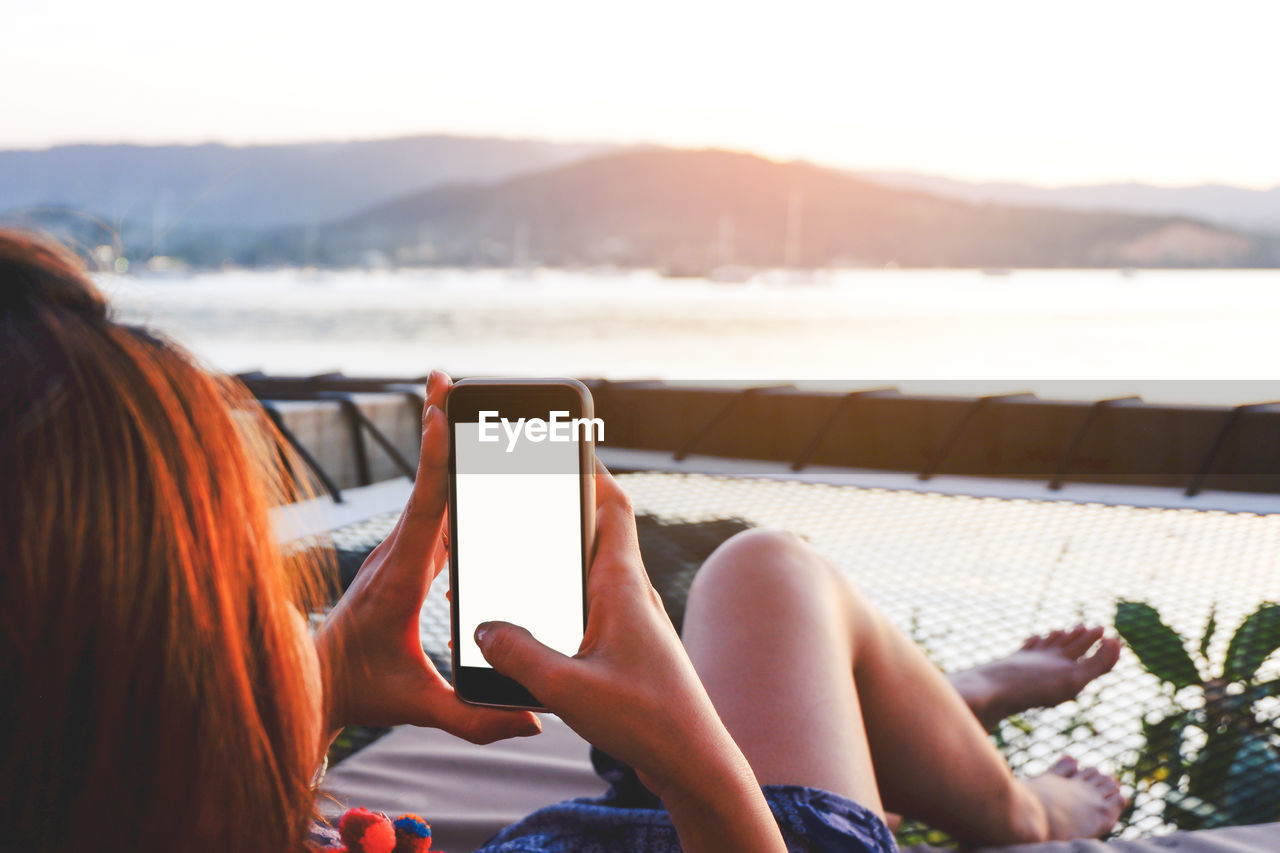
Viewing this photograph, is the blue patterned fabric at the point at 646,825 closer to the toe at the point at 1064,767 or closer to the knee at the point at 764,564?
the knee at the point at 764,564

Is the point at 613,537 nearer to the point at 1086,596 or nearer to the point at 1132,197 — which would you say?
the point at 1086,596

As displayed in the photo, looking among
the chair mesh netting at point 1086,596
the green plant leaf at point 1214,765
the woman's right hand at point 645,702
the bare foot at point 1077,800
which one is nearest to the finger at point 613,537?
the woman's right hand at point 645,702

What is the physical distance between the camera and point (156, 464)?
0.38m

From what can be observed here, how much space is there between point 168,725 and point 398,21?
16.4 feet

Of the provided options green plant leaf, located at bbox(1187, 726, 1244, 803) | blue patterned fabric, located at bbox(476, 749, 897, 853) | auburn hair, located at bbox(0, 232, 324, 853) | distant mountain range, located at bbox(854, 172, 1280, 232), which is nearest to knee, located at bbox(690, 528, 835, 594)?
blue patterned fabric, located at bbox(476, 749, 897, 853)

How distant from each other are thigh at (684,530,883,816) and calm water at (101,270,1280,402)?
0.61 metres

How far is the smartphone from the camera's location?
575 mm

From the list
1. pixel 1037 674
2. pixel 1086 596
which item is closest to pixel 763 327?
pixel 1086 596

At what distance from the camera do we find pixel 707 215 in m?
14.3

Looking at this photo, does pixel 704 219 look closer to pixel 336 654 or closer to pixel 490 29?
pixel 490 29

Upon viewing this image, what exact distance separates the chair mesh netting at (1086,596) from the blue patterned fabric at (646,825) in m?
0.38

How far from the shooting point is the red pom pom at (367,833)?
620mm

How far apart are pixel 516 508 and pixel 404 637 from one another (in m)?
0.14

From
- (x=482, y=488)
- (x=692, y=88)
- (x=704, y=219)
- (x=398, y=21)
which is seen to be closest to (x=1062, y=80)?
(x=692, y=88)
